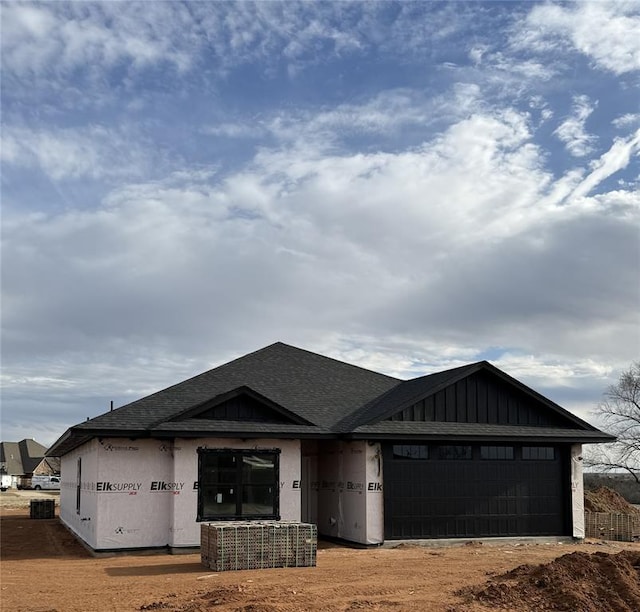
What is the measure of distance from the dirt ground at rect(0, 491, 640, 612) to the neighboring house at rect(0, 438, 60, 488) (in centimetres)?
8638

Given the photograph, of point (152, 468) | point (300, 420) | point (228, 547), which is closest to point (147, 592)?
point (228, 547)

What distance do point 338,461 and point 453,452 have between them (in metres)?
3.44

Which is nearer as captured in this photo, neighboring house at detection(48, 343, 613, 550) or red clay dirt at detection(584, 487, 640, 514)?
neighboring house at detection(48, 343, 613, 550)

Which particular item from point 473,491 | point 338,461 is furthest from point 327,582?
point 473,491

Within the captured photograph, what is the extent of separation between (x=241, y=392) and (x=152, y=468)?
3059 millimetres

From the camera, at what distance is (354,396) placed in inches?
1022

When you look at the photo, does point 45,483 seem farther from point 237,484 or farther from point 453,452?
point 453,452

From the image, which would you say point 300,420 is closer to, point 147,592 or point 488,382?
point 488,382

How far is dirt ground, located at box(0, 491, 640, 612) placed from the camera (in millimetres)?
12945

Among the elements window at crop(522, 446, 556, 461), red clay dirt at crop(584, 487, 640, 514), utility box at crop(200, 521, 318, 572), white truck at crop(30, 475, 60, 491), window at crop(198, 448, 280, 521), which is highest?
window at crop(522, 446, 556, 461)

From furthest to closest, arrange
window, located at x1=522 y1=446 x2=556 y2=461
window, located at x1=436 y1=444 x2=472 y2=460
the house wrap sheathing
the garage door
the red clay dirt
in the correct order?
1. the red clay dirt
2. window, located at x1=522 y1=446 x2=556 y2=461
3. window, located at x1=436 y1=444 x2=472 y2=460
4. the garage door
5. the house wrap sheathing

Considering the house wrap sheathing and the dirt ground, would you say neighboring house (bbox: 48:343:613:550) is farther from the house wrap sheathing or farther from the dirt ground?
the dirt ground

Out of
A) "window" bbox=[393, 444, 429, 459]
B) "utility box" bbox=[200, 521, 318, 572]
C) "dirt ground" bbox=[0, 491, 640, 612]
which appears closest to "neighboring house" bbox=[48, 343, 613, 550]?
"window" bbox=[393, 444, 429, 459]

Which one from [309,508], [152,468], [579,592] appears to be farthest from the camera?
[309,508]
